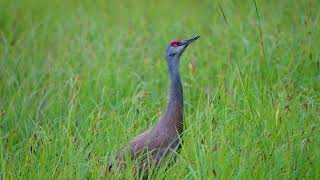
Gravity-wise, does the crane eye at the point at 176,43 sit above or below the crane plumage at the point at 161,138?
above

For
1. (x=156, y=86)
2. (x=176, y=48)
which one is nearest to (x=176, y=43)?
(x=176, y=48)

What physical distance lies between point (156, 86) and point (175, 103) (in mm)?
1295

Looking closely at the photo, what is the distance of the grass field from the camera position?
4.09 m

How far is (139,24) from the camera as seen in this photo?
709cm

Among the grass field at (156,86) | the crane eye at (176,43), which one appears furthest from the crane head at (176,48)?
the grass field at (156,86)

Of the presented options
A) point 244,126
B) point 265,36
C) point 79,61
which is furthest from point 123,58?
point 244,126

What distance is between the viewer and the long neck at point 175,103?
456 cm

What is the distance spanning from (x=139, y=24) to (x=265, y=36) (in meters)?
1.58

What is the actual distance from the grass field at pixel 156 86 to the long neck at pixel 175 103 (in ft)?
0.42

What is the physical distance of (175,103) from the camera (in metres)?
4.62

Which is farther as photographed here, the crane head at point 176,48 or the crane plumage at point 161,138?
the crane head at point 176,48

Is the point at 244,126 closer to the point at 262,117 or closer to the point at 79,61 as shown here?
the point at 262,117

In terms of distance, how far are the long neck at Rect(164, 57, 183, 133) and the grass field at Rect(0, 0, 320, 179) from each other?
0.42 feet

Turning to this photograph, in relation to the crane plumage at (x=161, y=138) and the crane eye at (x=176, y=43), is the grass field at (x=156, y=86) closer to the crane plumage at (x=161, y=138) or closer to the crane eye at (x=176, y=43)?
the crane plumage at (x=161, y=138)
